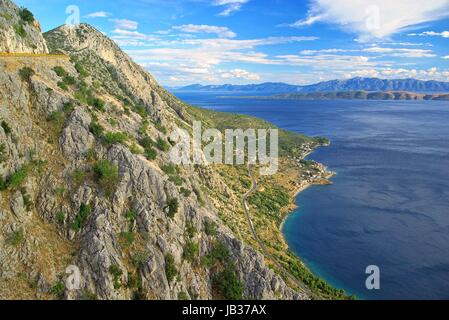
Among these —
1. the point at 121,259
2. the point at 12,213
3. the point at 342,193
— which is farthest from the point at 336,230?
the point at 12,213

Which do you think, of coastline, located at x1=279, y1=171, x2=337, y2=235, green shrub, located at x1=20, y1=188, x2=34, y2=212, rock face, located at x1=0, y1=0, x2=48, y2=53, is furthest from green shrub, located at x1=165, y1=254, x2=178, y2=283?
coastline, located at x1=279, y1=171, x2=337, y2=235

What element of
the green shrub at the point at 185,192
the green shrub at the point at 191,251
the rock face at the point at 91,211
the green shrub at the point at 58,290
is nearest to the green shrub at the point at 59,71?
the rock face at the point at 91,211

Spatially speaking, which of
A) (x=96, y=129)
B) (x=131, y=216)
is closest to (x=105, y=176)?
(x=131, y=216)

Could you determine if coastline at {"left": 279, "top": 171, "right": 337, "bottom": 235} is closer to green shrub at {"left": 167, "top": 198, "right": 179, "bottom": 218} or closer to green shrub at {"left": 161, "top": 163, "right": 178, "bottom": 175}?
green shrub at {"left": 161, "top": 163, "right": 178, "bottom": 175}

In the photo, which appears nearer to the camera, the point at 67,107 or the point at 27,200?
the point at 27,200

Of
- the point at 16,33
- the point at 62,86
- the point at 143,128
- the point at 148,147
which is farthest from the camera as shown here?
the point at 143,128

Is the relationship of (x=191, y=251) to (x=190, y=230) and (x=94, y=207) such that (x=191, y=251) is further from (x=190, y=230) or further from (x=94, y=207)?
(x=94, y=207)

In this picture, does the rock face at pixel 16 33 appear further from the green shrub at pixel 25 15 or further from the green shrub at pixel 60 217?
the green shrub at pixel 60 217
